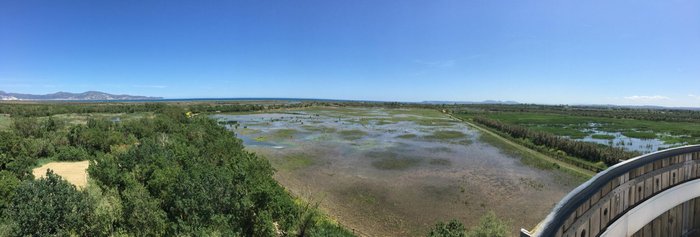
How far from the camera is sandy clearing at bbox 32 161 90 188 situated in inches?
1055

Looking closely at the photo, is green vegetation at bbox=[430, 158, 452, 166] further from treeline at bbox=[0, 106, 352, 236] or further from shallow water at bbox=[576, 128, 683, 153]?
shallow water at bbox=[576, 128, 683, 153]

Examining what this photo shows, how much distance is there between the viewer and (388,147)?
1689 inches

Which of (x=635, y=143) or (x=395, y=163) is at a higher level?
(x=635, y=143)

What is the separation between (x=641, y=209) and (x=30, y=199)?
A: 19.6 meters

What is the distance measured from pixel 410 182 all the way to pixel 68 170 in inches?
1269

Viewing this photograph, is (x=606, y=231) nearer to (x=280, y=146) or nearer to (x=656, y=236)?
(x=656, y=236)

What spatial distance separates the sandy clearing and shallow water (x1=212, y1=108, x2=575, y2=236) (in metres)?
16.8

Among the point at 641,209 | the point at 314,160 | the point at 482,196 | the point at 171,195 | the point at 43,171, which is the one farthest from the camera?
the point at 314,160

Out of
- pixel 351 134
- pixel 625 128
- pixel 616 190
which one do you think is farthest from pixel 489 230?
pixel 625 128

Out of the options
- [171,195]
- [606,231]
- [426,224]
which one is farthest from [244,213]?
[606,231]

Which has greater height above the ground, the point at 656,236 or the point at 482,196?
the point at 656,236

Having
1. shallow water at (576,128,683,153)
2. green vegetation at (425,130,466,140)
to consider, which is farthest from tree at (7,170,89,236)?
shallow water at (576,128,683,153)

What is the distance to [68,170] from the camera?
2992cm

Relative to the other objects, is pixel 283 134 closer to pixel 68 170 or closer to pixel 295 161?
pixel 295 161
